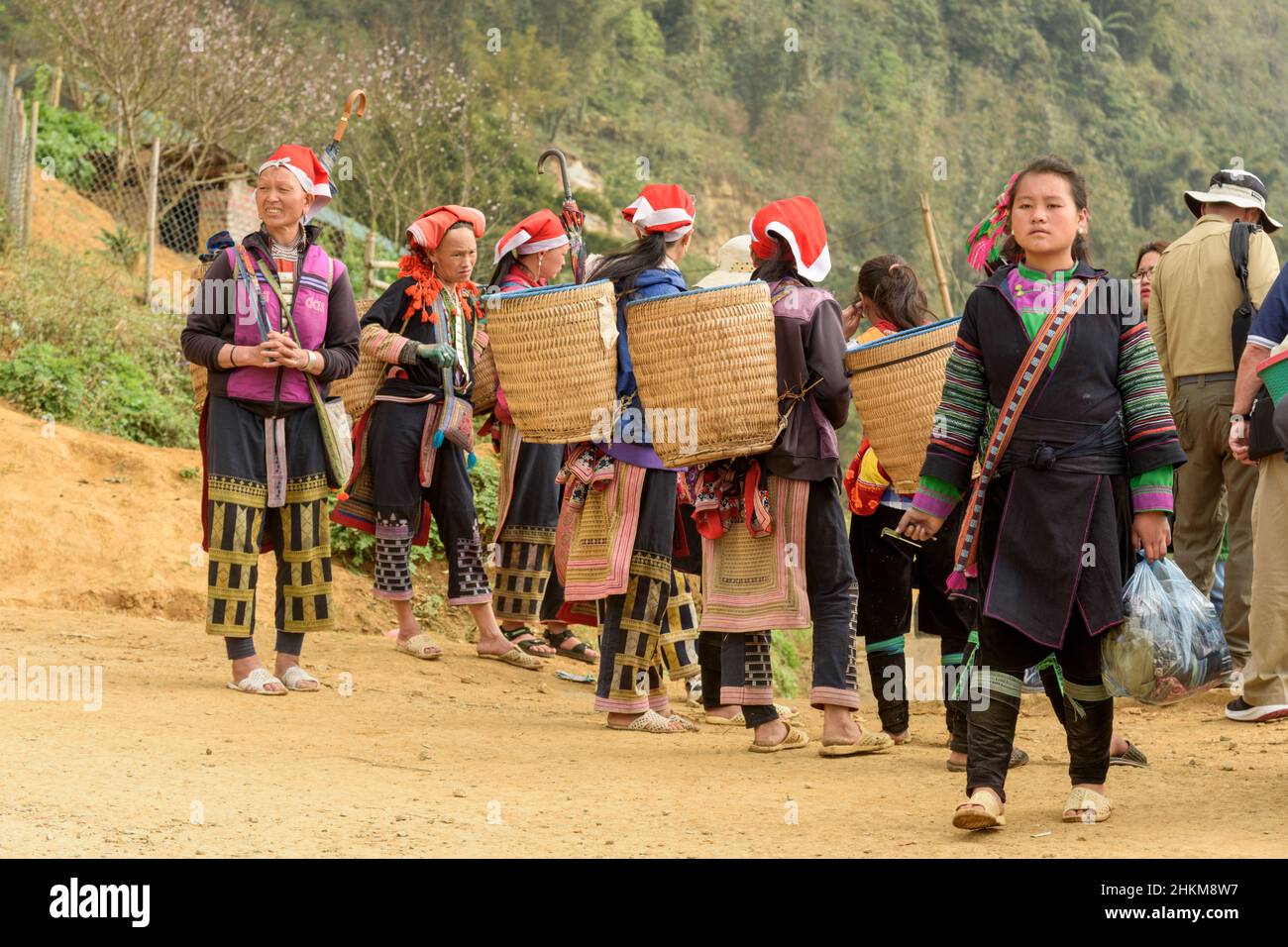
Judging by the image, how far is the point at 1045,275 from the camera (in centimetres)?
450

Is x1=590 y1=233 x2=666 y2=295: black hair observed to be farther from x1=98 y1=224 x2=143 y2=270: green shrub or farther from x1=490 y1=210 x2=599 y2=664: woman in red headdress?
x1=98 y1=224 x2=143 y2=270: green shrub

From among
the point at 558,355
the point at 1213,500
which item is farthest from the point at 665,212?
the point at 1213,500

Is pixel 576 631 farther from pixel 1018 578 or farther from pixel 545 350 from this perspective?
pixel 1018 578

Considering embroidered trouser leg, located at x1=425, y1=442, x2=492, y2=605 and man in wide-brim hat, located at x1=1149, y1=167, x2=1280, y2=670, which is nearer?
man in wide-brim hat, located at x1=1149, y1=167, x2=1280, y2=670

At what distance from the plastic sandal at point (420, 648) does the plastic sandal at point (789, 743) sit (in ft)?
7.60

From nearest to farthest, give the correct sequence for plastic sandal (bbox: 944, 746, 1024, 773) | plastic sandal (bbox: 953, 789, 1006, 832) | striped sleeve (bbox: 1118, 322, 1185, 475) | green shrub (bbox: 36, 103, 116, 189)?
plastic sandal (bbox: 953, 789, 1006, 832)
striped sleeve (bbox: 1118, 322, 1185, 475)
plastic sandal (bbox: 944, 746, 1024, 773)
green shrub (bbox: 36, 103, 116, 189)

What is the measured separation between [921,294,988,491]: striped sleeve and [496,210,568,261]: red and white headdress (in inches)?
124

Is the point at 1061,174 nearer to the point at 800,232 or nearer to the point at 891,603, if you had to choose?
the point at 800,232

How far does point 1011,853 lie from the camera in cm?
406

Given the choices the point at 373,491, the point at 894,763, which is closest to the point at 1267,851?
the point at 894,763

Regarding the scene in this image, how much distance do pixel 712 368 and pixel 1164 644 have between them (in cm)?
195

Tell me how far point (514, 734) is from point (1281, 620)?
9.97 ft

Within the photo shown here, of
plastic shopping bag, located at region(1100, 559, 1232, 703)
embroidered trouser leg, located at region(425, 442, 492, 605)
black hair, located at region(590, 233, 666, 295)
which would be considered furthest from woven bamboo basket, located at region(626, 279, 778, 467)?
embroidered trouser leg, located at region(425, 442, 492, 605)

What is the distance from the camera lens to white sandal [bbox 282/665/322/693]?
22.4 feet
